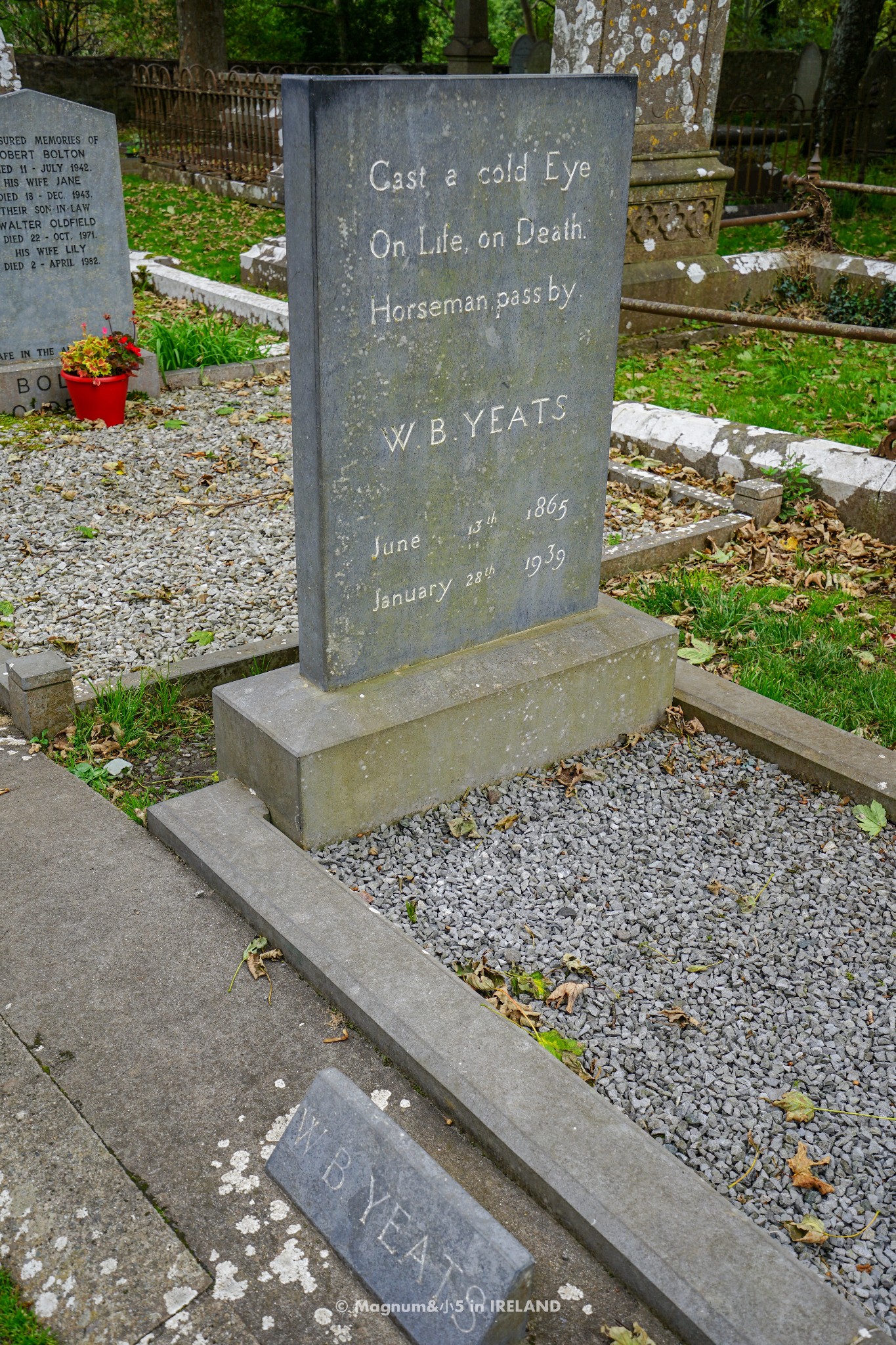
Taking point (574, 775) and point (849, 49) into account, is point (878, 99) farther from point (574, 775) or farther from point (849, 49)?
point (574, 775)

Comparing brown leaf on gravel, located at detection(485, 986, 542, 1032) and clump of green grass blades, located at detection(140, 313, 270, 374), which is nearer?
brown leaf on gravel, located at detection(485, 986, 542, 1032)

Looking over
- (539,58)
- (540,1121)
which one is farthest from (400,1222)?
(539,58)

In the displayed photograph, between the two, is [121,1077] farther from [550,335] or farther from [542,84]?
[542,84]

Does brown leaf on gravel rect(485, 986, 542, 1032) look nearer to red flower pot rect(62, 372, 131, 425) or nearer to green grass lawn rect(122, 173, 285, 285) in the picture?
red flower pot rect(62, 372, 131, 425)

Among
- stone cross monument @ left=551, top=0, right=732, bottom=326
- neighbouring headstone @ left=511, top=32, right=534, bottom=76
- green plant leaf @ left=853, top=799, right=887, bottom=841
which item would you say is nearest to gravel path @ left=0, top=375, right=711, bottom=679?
green plant leaf @ left=853, top=799, right=887, bottom=841

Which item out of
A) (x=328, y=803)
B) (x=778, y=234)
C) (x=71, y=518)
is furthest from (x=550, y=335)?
(x=778, y=234)

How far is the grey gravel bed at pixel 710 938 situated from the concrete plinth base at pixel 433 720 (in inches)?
4.3

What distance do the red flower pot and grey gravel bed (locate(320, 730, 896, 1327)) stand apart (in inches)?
206

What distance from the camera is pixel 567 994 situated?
2949mm

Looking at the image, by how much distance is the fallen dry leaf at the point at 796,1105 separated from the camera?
2588 mm

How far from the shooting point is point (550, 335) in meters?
3.60

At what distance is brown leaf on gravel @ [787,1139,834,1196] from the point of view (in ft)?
7.96

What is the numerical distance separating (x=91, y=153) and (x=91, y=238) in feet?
1.93

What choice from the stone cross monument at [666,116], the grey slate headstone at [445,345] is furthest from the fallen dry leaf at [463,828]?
the stone cross monument at [666,116]
